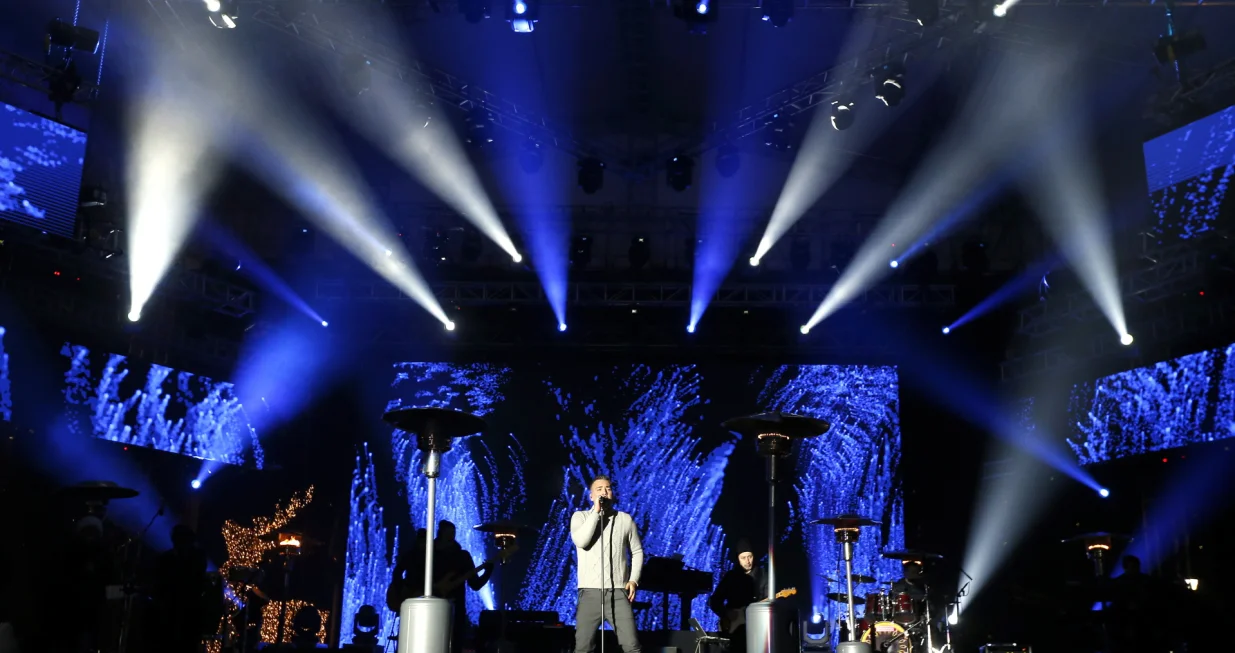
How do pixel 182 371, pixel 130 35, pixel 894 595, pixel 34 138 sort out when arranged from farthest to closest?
pixel 182 371, pixel 130 35, pixel 34 138, pixel 894 595

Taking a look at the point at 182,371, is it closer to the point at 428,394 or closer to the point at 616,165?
the point at 428,394

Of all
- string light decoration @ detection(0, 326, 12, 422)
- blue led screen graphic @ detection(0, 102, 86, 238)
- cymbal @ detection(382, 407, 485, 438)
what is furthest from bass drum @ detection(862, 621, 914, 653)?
blue led screen graphic @ detection(0, 102, 86, 238)

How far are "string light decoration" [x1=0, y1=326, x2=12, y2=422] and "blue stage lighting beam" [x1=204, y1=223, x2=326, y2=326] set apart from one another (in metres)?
2.82

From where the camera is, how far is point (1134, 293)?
11.8 metres

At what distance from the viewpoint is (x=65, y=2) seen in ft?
39.2

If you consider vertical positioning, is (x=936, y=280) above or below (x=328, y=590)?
above

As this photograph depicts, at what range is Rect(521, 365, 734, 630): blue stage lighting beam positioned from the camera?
13.3 metres

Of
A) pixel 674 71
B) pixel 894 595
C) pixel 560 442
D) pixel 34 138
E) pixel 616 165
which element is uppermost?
pixel 674 71

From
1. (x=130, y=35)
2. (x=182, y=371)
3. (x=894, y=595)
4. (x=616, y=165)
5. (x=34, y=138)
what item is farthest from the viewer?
(x=616, y=165)

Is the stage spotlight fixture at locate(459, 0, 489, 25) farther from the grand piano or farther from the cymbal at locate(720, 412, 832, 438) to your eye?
the grand piano

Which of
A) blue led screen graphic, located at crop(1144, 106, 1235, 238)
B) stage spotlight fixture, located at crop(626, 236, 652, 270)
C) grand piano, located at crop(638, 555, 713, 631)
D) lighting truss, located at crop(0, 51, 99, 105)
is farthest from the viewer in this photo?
stage spotlight fixture, located at crop(626, 236, 652, 270)

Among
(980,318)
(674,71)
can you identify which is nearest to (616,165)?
(674,71)

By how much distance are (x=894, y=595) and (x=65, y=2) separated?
35.9 feet

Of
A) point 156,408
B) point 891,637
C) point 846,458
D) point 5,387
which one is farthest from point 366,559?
point 891,637
